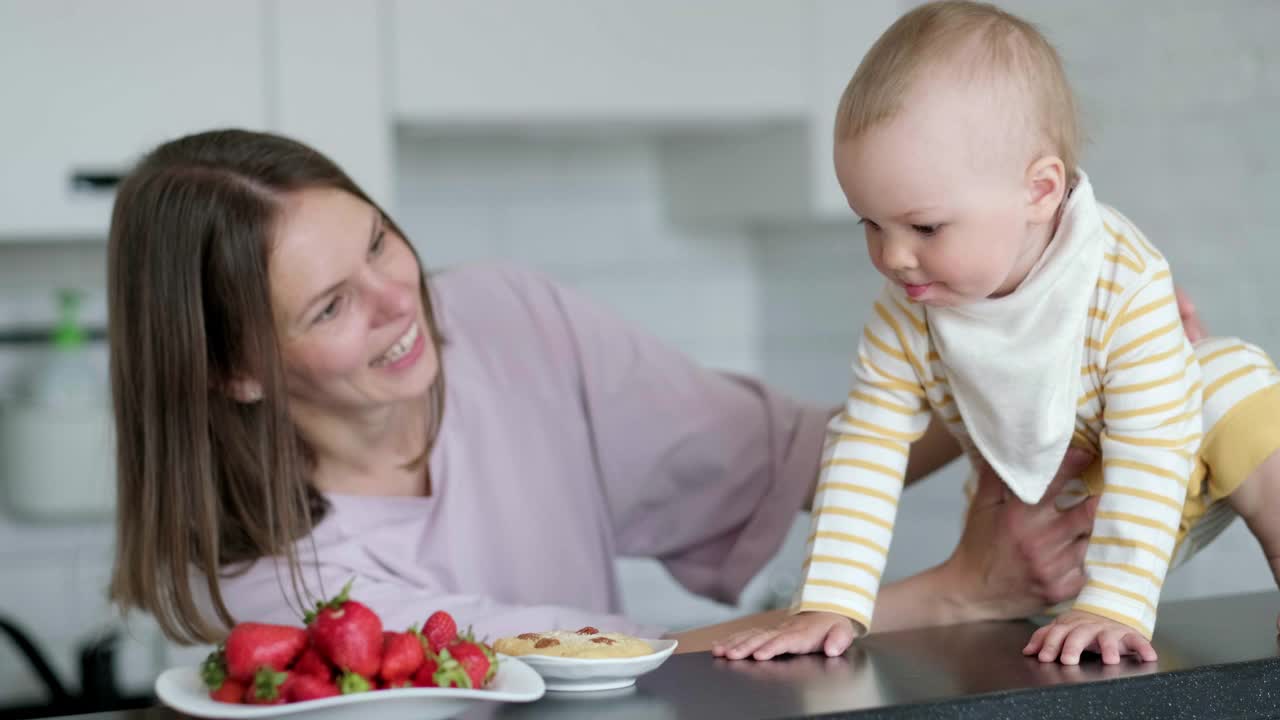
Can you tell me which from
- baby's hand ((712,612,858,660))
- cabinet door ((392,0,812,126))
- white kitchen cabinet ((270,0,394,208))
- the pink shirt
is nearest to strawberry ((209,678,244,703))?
baby's hand ((712,612,858,660))

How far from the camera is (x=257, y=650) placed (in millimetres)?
801

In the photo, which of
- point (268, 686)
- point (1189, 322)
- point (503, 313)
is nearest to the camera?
point (268, 686)

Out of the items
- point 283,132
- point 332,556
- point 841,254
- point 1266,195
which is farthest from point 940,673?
point 841,254

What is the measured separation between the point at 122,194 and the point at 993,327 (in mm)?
857

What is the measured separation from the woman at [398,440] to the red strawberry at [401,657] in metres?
0.44

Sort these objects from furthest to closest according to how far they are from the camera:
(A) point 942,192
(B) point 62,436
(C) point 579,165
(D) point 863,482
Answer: (C) point 579,165, (B) point 62,436, (D) point 863,482, (A) point 942,192

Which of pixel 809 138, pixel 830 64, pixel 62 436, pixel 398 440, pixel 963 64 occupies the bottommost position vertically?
pixel 62 436

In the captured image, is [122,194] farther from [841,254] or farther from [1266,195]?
[841,254]

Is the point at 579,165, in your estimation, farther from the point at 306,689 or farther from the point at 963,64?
the point at 306,689

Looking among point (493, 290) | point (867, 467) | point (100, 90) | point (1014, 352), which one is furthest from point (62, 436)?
point (1014, 352)

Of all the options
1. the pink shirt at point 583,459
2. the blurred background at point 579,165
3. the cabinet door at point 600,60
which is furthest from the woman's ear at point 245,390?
the cabinet door at point 600,60

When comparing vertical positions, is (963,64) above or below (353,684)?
above

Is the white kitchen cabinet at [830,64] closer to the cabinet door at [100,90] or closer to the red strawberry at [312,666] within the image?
the cabinet door at [100,90]

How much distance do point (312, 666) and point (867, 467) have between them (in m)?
0.49
